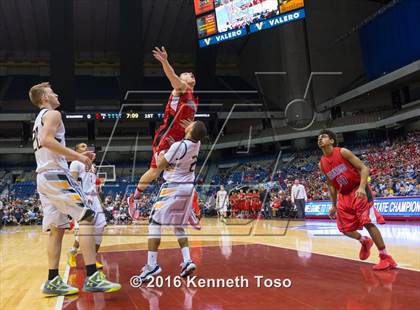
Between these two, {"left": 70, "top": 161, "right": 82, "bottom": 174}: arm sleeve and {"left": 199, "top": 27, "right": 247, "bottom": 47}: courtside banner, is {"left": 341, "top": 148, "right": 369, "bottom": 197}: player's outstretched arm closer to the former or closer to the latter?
{"left": 70, "top": 161, "right": 82, "bottom": 174}: arm sleeve

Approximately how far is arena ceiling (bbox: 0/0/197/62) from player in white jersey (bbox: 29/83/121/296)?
22.7 m

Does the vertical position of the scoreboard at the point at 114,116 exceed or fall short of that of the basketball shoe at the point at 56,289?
it exceeds it

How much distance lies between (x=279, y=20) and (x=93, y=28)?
18.1 metres

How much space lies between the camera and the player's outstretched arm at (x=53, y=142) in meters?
3.42

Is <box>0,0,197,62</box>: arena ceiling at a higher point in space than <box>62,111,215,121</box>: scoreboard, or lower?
higher

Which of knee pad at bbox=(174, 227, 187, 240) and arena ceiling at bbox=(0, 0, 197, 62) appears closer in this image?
knee pad at bbox=(174, 227, 187, 240)

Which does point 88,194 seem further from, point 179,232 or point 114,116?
point 114,116

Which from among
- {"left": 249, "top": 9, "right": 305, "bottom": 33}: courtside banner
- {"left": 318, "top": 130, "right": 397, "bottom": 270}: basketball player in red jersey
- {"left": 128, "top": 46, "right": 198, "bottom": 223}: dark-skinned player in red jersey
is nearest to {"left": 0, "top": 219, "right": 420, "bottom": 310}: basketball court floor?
{"left": 318, "top": 130, "right": 397, "bottom": 270}: basketball player in red jersey

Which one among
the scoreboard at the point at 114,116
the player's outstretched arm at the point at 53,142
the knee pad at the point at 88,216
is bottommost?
the knee pad at the point at 88,216

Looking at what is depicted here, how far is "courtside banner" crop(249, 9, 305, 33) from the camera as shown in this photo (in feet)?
48.3

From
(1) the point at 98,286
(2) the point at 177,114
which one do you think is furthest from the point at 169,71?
(1) the point at 98,286

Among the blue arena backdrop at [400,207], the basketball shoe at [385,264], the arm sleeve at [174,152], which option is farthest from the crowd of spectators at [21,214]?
the basketball shoe at [385,264]

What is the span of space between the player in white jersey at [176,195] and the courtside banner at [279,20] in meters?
11.9

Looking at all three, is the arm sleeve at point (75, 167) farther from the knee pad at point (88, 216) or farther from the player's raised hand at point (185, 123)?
the knee pad at point (88, 216)
